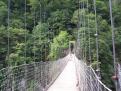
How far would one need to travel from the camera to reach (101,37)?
16750 millimetres

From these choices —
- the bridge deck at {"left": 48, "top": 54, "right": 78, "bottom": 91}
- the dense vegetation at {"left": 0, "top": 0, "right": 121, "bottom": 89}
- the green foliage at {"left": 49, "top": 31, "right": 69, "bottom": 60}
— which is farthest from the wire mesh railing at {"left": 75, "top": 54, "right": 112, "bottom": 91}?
the green foliage at {"left": 49, "top": 31, "right": 69, "bottom": 60}

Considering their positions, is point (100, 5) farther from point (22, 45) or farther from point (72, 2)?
point (22, 45)

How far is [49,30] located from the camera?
21516 millimetres

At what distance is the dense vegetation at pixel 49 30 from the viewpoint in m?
14.0

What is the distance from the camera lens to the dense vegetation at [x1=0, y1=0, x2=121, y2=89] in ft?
45.8

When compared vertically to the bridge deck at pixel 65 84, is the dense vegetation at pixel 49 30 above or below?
above

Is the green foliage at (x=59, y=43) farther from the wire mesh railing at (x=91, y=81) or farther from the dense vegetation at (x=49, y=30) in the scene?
the wire mesh railing at (x=91, y=81)

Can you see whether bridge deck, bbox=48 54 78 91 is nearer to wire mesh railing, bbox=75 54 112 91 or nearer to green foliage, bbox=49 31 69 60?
wire mesh railing, bbox=75 54 112 91

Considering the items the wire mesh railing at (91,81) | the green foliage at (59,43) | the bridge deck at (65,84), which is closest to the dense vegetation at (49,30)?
the green foliage at (59,43)

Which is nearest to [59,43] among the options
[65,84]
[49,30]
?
[49,30]

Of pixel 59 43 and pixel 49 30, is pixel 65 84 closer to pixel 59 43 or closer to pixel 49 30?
pixel 59 43

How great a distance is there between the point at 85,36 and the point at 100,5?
14.1 feet

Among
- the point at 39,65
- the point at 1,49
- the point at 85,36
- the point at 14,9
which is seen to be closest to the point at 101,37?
the point at 85,36

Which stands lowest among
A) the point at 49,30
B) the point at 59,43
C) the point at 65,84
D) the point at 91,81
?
the point at 65,84
